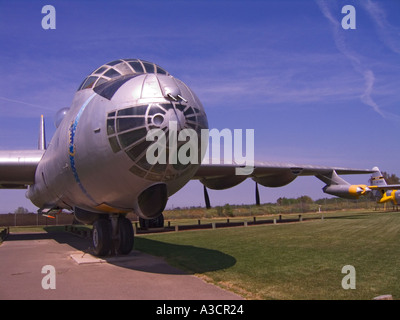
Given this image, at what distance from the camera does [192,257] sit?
40.0ft

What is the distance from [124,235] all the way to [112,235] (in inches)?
14.6

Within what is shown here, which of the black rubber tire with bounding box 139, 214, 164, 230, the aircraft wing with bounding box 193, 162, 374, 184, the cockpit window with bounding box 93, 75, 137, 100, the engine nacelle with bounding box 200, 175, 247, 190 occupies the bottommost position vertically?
the black rubber tire with bounding box 139, 214, 164, 230

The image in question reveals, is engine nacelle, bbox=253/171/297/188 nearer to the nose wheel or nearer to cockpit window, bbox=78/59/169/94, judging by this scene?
the nose wheel

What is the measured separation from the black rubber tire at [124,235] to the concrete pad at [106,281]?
326 millimetres

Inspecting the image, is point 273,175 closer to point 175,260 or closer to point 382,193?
point 175,260

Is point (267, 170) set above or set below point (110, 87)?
below

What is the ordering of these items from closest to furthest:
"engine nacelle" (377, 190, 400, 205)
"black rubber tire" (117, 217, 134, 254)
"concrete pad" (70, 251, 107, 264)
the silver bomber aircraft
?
the silver bomber aircraft, "concrete pad" (70, 251, 107, 264), "black rubber tire" (117, 217, 134, 254), "engine nacelle" (377, 190, 400, 205)

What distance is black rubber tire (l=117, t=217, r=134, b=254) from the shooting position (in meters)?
11.8

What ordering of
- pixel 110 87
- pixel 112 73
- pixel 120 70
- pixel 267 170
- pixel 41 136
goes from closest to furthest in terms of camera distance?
pixel 110 87, pixel 120 70, pixel 112 73, pixel 267 170, pixel 41 136

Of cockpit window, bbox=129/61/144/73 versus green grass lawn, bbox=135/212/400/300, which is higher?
cockpit window, bbox=129/61/144/73

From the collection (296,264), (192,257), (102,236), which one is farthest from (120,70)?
(296,264)

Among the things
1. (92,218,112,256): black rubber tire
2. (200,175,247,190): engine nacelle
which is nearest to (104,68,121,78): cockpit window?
(92,218,112,256): black rubber tire

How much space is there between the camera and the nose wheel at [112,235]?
11.6 metres

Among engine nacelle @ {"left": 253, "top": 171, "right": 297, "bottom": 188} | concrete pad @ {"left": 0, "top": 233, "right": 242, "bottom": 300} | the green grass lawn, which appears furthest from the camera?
engine nacelle @ {"left": 253, "top": 171, "right": 297, "bottom": 188}
